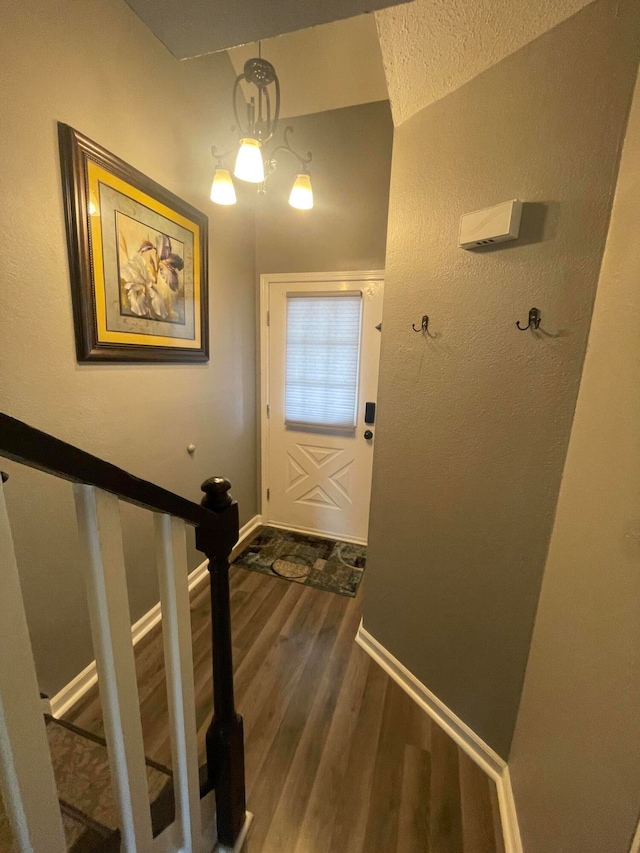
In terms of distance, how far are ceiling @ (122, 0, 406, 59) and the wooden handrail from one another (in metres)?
1.03

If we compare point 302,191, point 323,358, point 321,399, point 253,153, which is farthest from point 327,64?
point 321,399

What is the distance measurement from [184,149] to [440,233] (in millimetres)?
1464

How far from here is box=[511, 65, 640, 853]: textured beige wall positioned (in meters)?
0.68

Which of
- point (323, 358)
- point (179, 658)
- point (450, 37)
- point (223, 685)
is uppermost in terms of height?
point (450, 37)

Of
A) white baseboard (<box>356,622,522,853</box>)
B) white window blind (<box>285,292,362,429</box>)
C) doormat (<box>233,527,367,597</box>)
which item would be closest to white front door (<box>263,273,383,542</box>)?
white window blind (<box>285,292,362,429</box>)

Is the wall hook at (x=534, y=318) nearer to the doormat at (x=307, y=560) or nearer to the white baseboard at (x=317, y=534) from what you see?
the doormat at (x=307, y=560)

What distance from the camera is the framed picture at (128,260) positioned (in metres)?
1.35

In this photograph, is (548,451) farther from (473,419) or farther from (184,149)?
(184,149)

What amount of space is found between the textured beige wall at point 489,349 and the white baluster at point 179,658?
987mm

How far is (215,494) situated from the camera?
90 centimetres

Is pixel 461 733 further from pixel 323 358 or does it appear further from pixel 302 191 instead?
pixel 302 191

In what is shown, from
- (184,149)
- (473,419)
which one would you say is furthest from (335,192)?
(473,419)

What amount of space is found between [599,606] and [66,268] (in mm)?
1963

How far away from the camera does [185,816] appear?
887 millimetres
